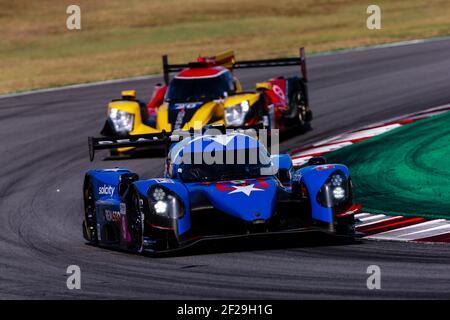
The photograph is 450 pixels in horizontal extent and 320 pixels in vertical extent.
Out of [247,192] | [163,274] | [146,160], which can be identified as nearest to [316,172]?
[247,192]

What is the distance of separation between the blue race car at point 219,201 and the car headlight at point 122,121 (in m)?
7.74

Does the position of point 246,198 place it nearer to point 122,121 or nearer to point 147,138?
point 147,138

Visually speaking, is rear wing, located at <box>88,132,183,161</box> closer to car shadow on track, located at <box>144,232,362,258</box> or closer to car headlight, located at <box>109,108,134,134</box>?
car shadow on track, located at <box>144,232,362,258</box>

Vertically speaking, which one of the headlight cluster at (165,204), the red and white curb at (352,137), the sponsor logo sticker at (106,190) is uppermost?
the headlight cluster at (165,204)

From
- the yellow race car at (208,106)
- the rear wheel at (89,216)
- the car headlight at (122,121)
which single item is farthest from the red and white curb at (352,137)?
the rear wheel at (89,216)

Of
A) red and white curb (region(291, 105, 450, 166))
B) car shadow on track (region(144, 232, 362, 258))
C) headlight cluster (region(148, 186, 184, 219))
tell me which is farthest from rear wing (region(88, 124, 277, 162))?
red and white curb (region(291, 105, 450, 166))

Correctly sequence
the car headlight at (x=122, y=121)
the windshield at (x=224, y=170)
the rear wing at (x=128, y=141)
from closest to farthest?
the windshield at (x=224, y=170)
the rear wing at (x=128, y=141)
the car headlight at (x=122, y=121)

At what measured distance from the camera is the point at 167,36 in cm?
4878

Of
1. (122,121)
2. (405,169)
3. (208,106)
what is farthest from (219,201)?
(122,121)

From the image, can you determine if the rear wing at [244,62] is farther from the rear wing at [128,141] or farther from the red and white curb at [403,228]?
the red and white curb at [403,228]

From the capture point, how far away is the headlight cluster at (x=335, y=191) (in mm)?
12594

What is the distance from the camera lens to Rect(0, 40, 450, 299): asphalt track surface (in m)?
10.6

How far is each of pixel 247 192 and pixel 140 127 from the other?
9362mm

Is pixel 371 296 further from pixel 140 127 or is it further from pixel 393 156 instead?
pixel 140 127
